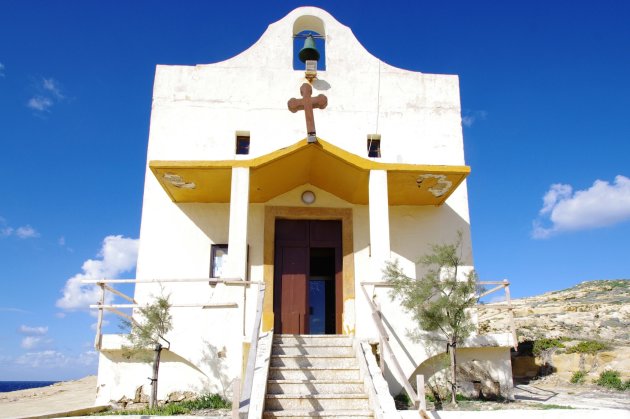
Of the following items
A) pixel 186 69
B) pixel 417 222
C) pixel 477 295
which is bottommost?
pixel 477 295

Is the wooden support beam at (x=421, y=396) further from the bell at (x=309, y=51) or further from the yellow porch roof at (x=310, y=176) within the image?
the bell at (x=309, y=51)

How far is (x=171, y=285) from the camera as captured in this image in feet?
34.8

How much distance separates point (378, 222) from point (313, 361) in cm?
299

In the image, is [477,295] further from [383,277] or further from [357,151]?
[357,151]

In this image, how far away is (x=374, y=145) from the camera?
11.9 meters

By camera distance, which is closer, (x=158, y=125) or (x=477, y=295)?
(x=477, y=295)

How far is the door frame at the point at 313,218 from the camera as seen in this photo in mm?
10602

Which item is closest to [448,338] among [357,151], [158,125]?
[357,151]

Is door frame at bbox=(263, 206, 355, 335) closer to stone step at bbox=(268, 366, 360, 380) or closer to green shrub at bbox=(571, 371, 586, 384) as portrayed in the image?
stone step at bbox=(268, 366, 360, 380)

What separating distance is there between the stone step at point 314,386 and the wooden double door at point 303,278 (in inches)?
134

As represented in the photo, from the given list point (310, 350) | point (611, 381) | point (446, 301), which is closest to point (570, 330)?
point (611, 381)

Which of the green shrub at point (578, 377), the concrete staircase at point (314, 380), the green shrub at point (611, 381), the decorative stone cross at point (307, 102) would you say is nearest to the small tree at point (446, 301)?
the concrete staircase at point (314, 380)

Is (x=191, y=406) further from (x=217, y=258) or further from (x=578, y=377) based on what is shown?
(x=578, y=377)

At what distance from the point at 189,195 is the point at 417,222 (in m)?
5.00
